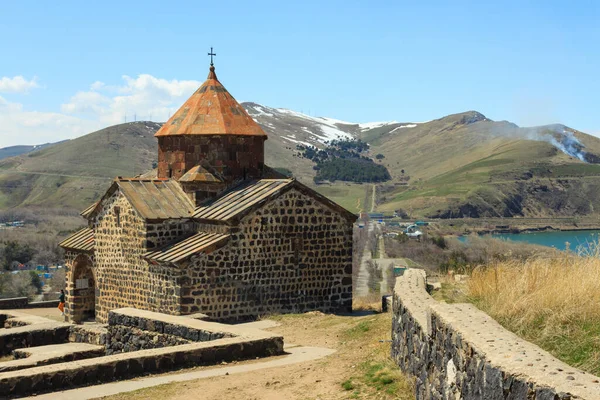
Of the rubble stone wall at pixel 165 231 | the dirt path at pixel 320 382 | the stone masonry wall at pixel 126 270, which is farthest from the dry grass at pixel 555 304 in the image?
the rubble stone wall at pixel 165 231

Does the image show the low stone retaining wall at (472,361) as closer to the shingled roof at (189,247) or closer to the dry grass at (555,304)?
the dry grass at (555,304)

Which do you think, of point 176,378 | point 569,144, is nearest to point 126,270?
point 176,378

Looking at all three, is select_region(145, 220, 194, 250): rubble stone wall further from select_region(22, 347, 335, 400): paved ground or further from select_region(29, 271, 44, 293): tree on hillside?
select_region(29, 271, 44, 293): tree on hillside

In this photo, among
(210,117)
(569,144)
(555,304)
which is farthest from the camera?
(569,144)

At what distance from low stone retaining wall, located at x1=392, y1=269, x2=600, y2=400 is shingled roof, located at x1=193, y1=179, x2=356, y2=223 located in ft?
25.1

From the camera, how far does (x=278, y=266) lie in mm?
16766

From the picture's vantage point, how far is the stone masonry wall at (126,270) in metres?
16.2

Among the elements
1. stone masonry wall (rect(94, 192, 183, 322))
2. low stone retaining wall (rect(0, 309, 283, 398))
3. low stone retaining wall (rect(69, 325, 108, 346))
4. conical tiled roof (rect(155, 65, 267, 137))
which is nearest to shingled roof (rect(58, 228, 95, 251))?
stone masonry wall (rect(94, 192, 183, 322))

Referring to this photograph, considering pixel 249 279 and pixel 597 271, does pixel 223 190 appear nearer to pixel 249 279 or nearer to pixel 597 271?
pixel 249 279

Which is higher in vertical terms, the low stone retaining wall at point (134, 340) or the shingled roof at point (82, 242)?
the shingled roof at point (82, 242)

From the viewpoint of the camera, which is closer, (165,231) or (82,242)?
(165,231)

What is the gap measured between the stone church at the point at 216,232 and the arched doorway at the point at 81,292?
46.9 inches

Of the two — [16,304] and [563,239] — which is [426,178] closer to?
[563,239]

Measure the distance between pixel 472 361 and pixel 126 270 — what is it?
1265cm
